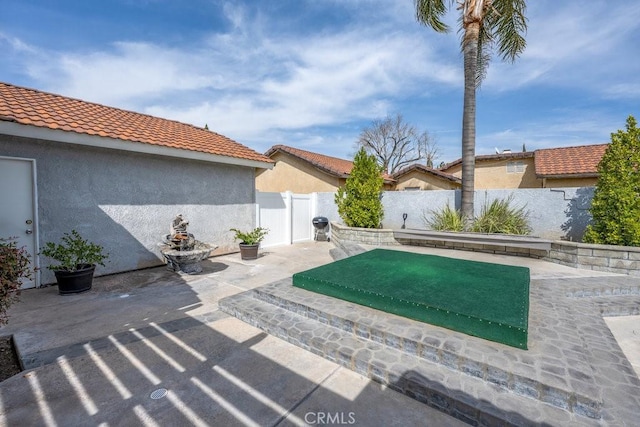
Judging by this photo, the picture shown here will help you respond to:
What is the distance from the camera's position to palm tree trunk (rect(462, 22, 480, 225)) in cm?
820

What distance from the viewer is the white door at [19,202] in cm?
520

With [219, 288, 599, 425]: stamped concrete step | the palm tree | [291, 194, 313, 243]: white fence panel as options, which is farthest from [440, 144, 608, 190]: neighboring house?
[219, 288, 599, 425]: stamped concrete step

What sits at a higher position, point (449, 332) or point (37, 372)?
point (449, 332)

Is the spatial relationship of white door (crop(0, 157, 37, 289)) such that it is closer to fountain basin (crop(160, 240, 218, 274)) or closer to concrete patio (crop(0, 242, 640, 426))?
concrete patio (crop(0, 242, 640, 426))

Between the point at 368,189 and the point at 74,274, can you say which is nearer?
the point at 74,274

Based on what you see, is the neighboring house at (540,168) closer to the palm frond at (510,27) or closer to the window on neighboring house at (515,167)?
the window on neighboring house at (515,167)

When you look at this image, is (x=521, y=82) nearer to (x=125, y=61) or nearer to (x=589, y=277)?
(x=589, y=277)

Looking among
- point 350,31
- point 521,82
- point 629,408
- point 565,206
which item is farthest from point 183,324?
point 521,82

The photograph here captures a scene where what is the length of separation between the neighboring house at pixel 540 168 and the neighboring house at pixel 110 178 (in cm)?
1397

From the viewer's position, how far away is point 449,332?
328 centimetres

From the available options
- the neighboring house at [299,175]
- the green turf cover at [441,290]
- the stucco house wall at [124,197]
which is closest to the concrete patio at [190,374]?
the green turf cover at [441,290]

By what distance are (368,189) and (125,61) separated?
9.08 metres

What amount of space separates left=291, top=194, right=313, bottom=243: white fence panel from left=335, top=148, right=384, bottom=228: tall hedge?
2.29 m

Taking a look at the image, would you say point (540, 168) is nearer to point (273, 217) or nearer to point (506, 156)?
point (506, 156)
